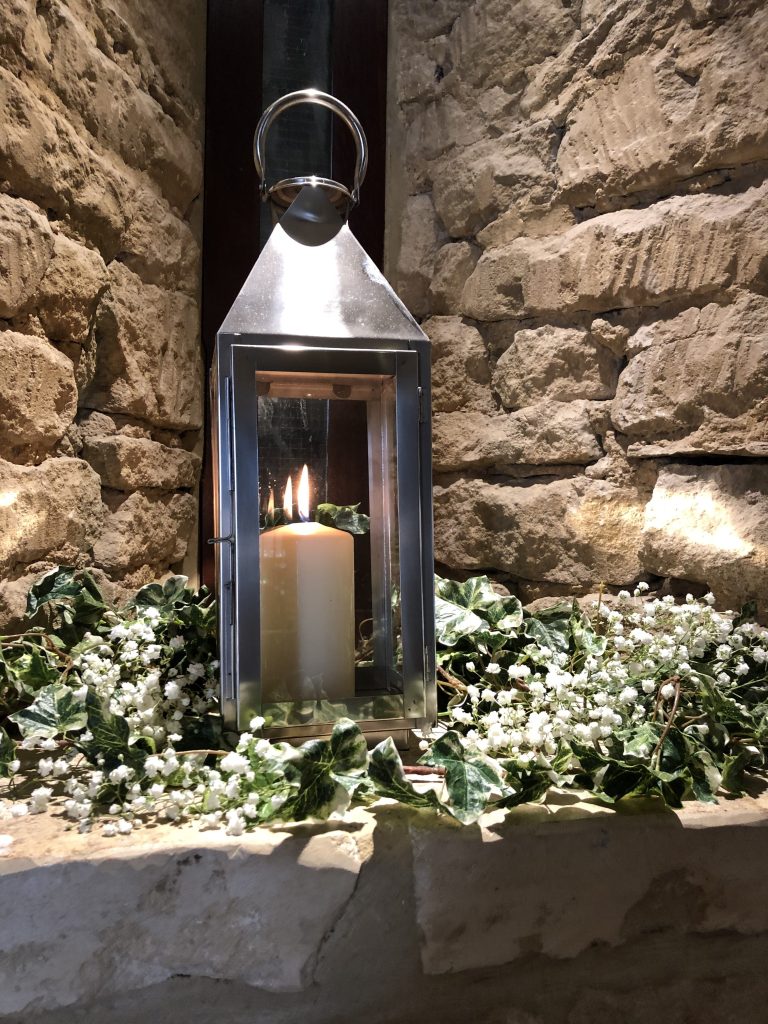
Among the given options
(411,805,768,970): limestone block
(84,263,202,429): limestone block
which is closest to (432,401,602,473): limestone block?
(84,263,202,429): limestone block

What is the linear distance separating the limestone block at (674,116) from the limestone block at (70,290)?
74cm

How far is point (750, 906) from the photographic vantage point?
81 centimetres

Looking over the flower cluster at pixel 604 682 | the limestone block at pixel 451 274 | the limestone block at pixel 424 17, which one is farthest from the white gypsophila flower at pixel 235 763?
the limestone block at pixel 424 17

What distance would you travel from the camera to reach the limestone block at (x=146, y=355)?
4.07 ft

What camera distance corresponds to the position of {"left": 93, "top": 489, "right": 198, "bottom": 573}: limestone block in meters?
1.25

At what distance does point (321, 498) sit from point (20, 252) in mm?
502

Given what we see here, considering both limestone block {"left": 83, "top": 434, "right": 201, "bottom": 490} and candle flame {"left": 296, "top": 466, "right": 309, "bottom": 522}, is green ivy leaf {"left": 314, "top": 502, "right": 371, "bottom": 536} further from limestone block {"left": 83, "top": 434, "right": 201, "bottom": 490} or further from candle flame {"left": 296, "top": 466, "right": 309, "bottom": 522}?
limestone block {"left": 83, "top": 434, "right": 201, "bottom": 490}

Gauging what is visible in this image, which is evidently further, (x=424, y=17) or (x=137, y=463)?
(x=424, y=17)

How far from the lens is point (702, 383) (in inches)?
46.8

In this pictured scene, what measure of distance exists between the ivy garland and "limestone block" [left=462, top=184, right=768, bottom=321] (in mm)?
477

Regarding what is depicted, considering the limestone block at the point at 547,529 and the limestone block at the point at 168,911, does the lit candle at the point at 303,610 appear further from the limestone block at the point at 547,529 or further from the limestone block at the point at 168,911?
the limestone block at the point at 547,529

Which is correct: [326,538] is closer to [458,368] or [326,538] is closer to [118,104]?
[458,368]

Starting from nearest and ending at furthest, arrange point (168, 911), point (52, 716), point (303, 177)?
point (168, 911) < point (52, 716) < point (303, 177)

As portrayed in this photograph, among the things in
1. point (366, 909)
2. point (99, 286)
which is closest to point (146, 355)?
point (99, 286)
